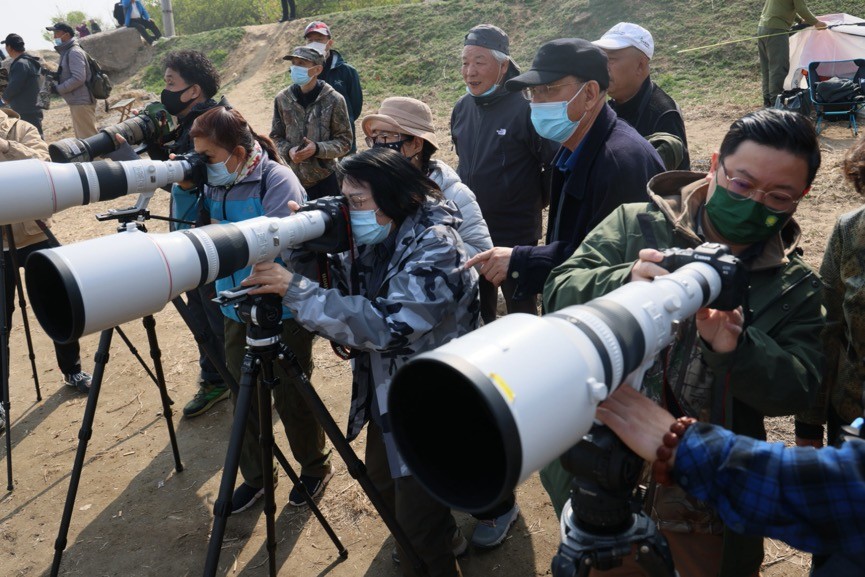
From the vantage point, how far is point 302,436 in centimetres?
343

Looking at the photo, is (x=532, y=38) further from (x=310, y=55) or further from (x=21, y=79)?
(x=310, y=55)

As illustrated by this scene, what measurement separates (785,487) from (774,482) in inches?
0.7

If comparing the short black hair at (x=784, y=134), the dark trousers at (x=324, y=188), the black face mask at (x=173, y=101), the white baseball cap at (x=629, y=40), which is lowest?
the dark trousers at (x=324, y=188)

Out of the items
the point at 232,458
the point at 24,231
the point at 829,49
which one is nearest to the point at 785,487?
the point at 232,458

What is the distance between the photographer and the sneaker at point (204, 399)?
436 centimetres

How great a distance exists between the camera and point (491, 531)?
310 cm

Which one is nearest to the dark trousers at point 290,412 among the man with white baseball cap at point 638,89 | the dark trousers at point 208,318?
the dark trousers at point 208,318

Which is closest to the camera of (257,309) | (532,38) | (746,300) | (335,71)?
(746,300)

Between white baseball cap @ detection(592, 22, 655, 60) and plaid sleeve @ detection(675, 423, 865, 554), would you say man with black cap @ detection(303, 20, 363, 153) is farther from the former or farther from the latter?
plaid sleeve @ detection(675, 423, 865, 554)

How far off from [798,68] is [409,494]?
7739mm

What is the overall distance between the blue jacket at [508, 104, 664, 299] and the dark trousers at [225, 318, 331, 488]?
4.33 feet

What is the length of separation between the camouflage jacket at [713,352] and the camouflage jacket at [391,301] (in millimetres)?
435

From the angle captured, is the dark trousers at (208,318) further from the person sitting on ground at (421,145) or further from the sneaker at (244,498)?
the person sitting on ground at (421,145)

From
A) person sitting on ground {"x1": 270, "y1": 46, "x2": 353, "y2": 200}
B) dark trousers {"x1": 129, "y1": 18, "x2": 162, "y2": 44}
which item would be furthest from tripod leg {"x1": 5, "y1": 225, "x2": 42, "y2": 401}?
dark trousers {"x1": 129, "y1": 18, "x2": 162, "y2": 44}
